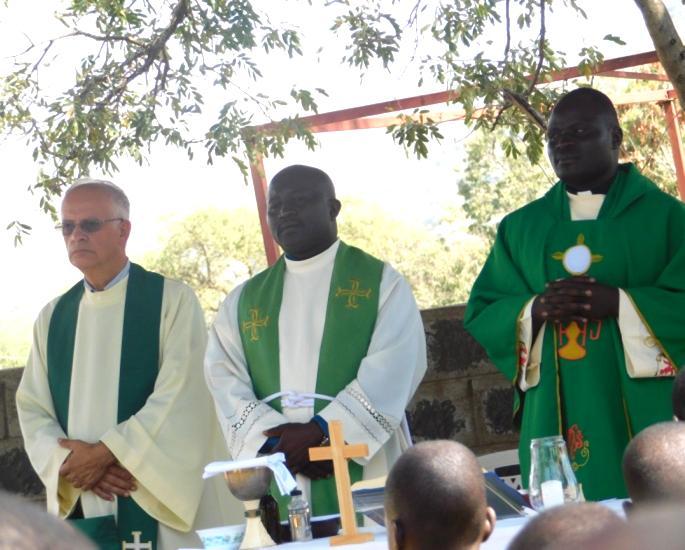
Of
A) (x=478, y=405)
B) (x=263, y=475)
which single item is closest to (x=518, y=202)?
(x=478, y=405)

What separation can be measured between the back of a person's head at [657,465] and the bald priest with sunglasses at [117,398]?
3.37 metres

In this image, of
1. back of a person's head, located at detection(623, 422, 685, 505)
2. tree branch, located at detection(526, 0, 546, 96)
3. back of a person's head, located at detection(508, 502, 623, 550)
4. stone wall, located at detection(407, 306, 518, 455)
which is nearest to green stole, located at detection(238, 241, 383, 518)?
tree branch, located at detection(526, 0, 546, 96)

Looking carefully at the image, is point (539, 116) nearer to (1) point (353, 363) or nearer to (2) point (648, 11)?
(2) point (648, 11)

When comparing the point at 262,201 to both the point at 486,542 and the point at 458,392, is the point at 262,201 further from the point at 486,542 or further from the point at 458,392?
the point at 486,542

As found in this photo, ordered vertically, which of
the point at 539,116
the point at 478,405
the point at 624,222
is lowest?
the point at 478,405

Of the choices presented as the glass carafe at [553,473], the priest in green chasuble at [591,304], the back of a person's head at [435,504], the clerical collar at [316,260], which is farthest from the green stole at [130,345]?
the back of a person's head at [435,504]

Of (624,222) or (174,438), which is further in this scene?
(174,438)

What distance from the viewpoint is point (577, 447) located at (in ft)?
16.2

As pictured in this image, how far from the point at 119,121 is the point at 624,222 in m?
3.14

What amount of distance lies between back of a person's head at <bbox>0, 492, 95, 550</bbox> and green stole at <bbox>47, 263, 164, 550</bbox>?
4517 millimetres

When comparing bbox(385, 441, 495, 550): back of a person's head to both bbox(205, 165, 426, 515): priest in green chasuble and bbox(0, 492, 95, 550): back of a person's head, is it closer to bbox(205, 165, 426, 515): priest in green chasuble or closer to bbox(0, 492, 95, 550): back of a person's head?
bbox(0, 492, 95, 550): back of a person's head

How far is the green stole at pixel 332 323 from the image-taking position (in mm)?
5188

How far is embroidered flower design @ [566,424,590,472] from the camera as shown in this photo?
4.90 m

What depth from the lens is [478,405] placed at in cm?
718
